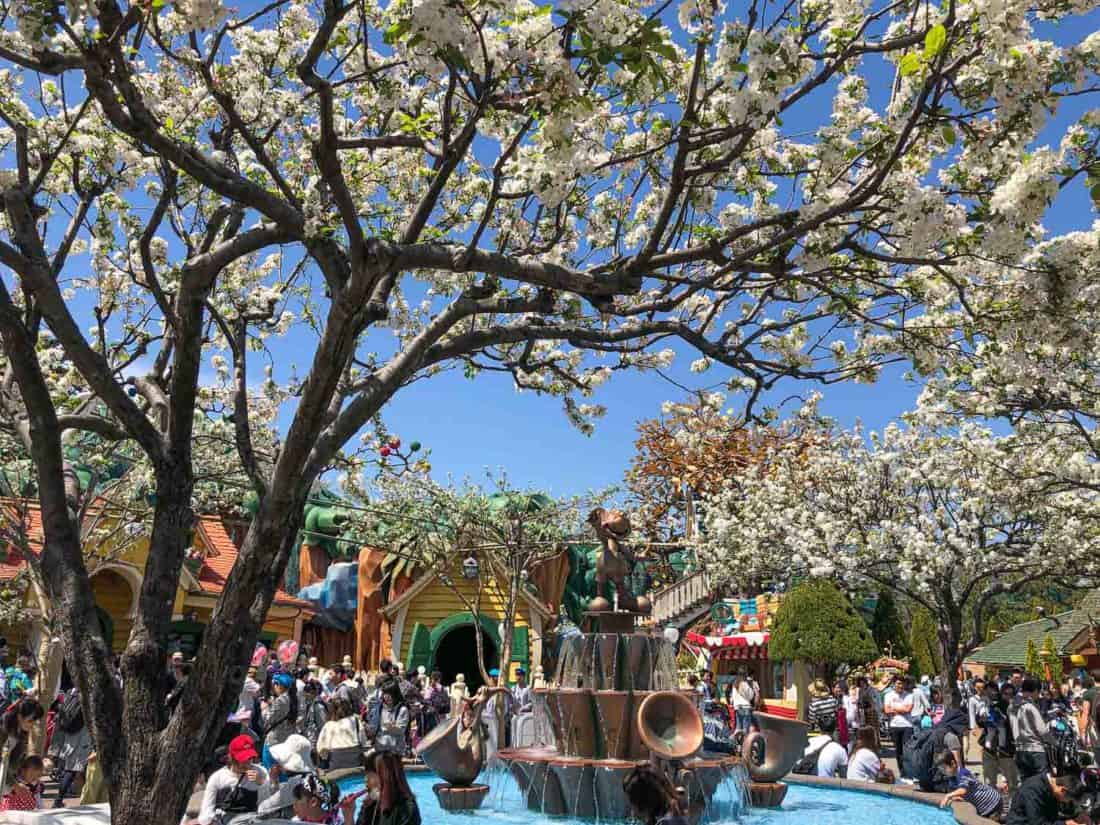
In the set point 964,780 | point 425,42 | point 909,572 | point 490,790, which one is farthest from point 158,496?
point 909,572

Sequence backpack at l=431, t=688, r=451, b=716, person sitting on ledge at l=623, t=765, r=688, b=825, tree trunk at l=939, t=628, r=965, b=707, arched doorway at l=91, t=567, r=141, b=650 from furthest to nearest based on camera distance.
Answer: arched doorway at l=91, t=567, r=141, b=650
tree trunk at l=939, t=628, r=965, b=707
backpack at l=431, t=688, r=451, b=716
person sitting on ledge at l=623, t=765, r=688, b=825

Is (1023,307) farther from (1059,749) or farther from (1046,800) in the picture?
(1059,749)

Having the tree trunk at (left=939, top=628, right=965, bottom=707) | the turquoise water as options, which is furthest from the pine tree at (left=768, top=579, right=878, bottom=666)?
the turquoise water

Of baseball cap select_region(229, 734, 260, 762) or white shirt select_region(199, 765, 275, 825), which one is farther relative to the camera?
baseball cap select_region(229, 734, 260, 762)

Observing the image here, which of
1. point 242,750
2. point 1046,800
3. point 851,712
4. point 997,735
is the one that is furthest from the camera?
point 851,712

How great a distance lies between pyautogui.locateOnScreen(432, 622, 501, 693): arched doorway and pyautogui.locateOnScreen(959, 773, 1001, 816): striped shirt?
22.6 m

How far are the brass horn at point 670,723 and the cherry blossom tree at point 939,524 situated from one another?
8.77 metres

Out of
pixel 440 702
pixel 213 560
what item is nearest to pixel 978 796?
pixel 440 702

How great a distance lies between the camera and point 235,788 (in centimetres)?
726

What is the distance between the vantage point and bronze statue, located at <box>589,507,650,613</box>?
11.9m

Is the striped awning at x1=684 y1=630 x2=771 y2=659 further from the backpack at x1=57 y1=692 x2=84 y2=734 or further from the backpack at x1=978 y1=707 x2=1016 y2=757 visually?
the backpack at x1=57 y1=692 x2=84 y2=734

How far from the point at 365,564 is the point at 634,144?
23994 mm

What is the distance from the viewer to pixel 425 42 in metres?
5.14

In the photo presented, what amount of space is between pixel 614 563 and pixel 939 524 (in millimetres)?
12101
